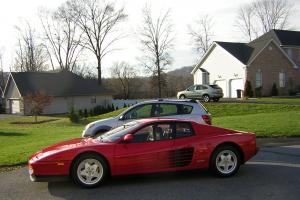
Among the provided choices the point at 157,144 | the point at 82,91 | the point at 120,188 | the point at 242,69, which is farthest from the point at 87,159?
the point at 82,91

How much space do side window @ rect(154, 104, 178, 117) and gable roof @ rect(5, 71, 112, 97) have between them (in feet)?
152

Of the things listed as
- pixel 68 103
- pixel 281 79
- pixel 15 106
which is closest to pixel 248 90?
pixel 281 79

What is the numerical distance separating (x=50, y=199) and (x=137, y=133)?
2142mm

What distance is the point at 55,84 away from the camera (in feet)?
198

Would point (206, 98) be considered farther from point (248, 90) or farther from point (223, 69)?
point (223, 69)

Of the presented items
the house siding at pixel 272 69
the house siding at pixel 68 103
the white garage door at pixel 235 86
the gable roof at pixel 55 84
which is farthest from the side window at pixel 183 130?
the gable roof at pixel 55 84

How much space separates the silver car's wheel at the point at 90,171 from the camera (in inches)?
328

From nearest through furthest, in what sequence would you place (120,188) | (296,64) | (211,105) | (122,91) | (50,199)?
(50,199) → (120,188) → (211,105) → (296,64) → (122,91)

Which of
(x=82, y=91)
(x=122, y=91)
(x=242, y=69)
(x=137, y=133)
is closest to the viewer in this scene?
(x=137, y=133)

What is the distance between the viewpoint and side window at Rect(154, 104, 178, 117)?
1280 cm

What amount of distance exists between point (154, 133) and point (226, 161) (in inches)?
61.9

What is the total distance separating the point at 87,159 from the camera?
27.5 feet

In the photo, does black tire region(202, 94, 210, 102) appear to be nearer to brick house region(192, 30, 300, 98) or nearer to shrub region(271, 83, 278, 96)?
brick house region(192, 30, 300, 98)

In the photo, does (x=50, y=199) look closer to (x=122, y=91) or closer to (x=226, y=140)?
(x=226, y=140)
